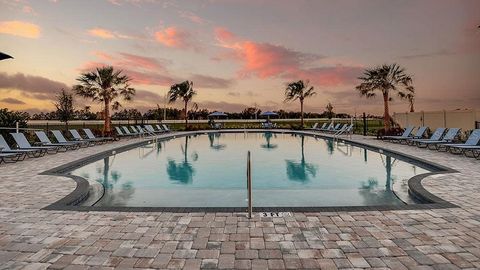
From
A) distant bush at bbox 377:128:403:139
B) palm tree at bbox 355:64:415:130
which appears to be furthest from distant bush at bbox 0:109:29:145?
palm tree at bbox 355:64:415:130

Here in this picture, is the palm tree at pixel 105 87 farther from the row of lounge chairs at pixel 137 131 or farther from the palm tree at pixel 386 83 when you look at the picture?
the palm tree at pixel 386 83

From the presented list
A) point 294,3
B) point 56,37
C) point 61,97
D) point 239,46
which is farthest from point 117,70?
point 61,97

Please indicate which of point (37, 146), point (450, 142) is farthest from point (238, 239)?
point (450, 142)

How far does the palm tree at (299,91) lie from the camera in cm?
3641

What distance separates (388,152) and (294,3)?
958 cm

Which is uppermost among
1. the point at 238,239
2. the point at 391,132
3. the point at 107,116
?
the point at 107,116

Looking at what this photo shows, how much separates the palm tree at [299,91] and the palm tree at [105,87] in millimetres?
19476

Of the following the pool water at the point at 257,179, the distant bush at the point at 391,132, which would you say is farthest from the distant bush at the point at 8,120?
the distant bush at the point at 391,132

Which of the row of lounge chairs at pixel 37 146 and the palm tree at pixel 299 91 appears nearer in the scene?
the row of lounge chairs at pixel 37 146

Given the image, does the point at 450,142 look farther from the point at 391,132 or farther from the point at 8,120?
Result: the point at 8,120

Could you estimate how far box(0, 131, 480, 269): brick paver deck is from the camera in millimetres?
3148

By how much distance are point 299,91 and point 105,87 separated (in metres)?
21.5

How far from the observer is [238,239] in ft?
12.3

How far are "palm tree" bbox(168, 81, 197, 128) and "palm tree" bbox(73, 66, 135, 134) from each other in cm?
1199
